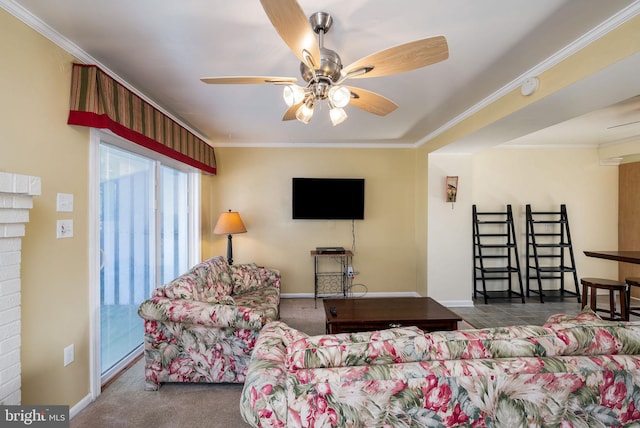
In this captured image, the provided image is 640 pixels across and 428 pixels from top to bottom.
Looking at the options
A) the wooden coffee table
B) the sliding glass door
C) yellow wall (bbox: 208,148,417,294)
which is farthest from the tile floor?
the sliding glass door

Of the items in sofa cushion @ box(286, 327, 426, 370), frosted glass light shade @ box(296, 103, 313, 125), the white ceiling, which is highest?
the white ceiling

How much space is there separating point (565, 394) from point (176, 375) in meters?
2.37

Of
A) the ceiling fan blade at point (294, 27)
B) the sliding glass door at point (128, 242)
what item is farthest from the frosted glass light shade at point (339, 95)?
the sliding glass door at point (128, 242)

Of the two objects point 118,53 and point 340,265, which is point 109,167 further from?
point 340,265

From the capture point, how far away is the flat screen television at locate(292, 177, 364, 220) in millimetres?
4566

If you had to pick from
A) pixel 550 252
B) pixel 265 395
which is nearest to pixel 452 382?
pixel 265 395

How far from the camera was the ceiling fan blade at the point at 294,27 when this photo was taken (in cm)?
112

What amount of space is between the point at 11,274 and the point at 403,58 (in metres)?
2.22

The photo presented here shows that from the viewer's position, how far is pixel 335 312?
2709 millimetres

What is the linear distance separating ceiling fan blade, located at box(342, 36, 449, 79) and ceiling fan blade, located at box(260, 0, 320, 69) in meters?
0.22

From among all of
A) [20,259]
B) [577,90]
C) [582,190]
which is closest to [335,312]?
[20,259]

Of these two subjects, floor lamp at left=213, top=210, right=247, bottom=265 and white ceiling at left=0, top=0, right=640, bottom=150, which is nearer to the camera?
white ceiling at left=0, top=0, right=640, bottom=150

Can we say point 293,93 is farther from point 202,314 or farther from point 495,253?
point 495,253

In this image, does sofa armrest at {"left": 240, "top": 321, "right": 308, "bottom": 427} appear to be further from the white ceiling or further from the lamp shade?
the lamp shade
